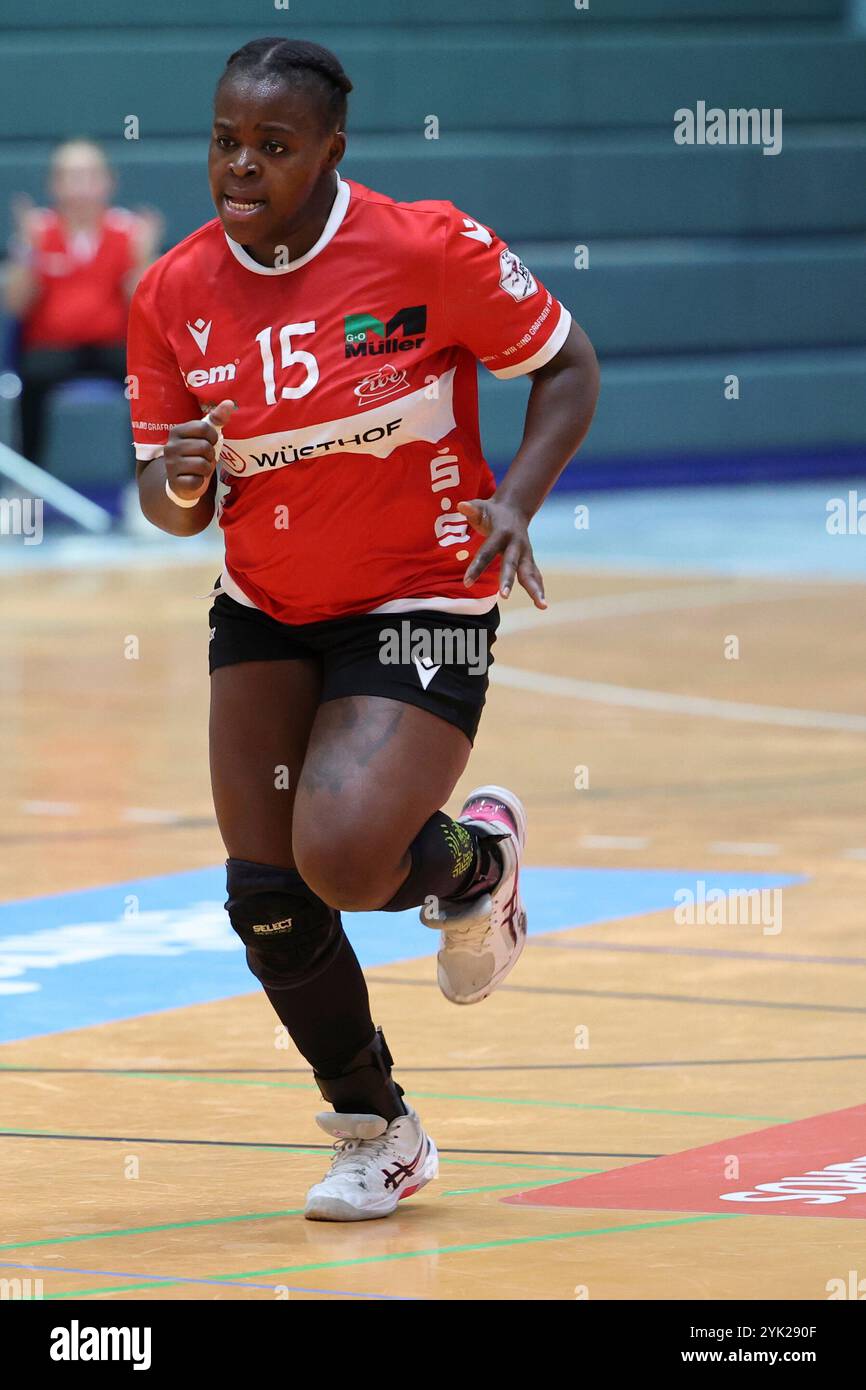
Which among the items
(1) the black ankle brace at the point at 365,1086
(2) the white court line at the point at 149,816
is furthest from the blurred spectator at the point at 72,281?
(1) the black ankle brace at the point at 365,1086

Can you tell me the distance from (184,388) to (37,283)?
1155 cm

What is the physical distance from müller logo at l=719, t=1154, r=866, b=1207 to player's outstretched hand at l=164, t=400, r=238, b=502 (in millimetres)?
1373

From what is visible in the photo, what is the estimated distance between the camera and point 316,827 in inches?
154

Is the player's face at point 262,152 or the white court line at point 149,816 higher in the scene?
the player's face at point 262,152

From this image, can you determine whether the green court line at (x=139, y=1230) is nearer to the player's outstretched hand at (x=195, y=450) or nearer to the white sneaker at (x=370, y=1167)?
the white sneaker at (x=370, y=1167)

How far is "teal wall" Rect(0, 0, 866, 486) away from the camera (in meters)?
16.6

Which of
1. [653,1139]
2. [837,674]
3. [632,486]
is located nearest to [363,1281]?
[653,1139]

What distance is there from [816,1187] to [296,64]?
6.27ft

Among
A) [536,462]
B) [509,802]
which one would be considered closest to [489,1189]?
[509,802]

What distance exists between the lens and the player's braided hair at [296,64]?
156 inches

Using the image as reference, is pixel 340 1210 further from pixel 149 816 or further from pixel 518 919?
pixel 149 816

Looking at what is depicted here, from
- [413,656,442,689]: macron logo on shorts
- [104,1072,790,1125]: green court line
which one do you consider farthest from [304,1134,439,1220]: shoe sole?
[413,656,442,689]: macron logo on shorts

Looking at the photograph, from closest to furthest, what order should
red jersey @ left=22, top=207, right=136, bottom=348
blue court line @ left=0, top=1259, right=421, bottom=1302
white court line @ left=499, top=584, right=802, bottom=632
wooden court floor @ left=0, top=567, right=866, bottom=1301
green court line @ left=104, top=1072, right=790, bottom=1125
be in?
blue court line @ left=0, top=1259, right=421, bottom=1302, wooden court floor @ left=0, top=567, right=866, bottom=1301, green court line @ left=104, top=1072, right=790, bottom=1125, white court line @ left=499, top=584, right=802, bottom=632, red jersey @ left=22, top=207, right=136, bottom=348

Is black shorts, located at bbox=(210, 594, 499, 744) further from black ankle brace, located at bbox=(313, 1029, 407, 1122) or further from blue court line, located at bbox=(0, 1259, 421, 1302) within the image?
blue court line, located at bbox=(0, 1259, 421, 1302)
